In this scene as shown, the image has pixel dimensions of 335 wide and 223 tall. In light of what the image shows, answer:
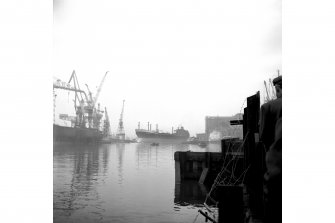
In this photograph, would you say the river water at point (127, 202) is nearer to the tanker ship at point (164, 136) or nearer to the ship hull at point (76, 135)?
the ship hull at point (76, 135)

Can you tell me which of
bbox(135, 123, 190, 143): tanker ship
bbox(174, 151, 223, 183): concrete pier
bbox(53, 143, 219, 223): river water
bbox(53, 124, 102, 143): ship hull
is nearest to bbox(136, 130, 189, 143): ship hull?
bbox(135, 123, 190, 143): tanker ship

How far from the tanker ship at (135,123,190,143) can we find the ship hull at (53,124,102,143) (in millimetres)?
27332

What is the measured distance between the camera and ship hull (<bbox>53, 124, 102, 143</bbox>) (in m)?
51.0

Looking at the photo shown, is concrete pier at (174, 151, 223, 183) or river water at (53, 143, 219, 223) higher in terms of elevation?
concrete pier at (174, 151, 223, 183)

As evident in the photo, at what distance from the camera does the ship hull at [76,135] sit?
5097 centimetres

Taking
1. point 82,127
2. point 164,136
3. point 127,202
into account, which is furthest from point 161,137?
point 127,202

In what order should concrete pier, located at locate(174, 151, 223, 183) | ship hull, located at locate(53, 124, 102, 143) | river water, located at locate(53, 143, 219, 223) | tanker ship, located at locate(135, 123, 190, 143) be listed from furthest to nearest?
tanker ship, located at locate(135, 123, 190, 143)
ship hull, located at locate(53, 124, 102, 143)
concrete pier, located at locate(174, 151, 223, 183)
river water, located at locate(53, 143, 219, 223)

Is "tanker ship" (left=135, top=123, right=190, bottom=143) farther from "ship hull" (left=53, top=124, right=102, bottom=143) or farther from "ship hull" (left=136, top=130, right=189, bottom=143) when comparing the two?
"ship hull" (left=53, top=124, right=102, bottom=143)

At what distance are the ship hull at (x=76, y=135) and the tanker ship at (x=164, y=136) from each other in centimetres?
2733
